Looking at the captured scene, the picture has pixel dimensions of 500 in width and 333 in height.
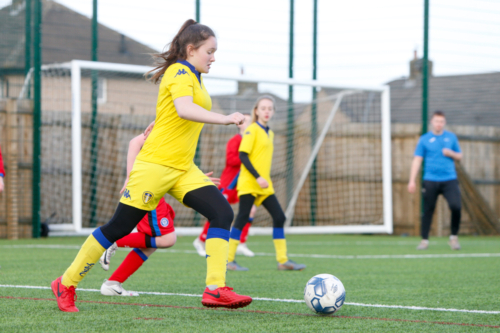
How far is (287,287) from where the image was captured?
489 centimetres

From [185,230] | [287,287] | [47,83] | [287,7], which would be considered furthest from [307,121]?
[287,287]

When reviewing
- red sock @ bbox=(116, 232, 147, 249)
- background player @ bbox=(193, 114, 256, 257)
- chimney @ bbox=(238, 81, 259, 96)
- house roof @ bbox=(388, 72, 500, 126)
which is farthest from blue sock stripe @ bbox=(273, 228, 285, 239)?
house roof @ bbox=(388, 72, 500, 126)

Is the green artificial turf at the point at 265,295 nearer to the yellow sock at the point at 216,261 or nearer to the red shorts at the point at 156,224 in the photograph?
the yellow sock at the point at 216,261

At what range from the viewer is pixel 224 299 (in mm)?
3559

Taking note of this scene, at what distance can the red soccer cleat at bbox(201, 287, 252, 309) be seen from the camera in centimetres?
354

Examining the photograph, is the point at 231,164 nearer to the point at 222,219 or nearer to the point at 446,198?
the point at 446,198

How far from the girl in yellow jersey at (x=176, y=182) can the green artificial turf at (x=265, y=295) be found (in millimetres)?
185

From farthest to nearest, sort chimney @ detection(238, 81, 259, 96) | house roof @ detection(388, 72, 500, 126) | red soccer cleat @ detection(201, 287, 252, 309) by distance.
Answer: house roof @ detection(388, 72, 500, 126) < chimney @ detection(238, 81, 259, 96) < red soccer cleat @ detection(201, 287, 252, 309)

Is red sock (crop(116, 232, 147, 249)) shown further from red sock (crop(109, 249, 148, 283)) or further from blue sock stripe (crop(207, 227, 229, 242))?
blue sock stripe (crop(207, 227, 229, 242))

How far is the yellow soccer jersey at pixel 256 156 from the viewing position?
627 centimetres

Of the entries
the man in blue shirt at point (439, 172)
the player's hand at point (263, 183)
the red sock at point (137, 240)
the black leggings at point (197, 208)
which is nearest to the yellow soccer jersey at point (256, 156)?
the player's hand at point (263, 183)

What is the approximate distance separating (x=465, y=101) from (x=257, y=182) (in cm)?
1002

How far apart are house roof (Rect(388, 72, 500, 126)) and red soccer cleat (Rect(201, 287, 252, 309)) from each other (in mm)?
10964

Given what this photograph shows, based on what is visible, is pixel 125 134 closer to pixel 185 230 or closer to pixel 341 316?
pixel 185 230
